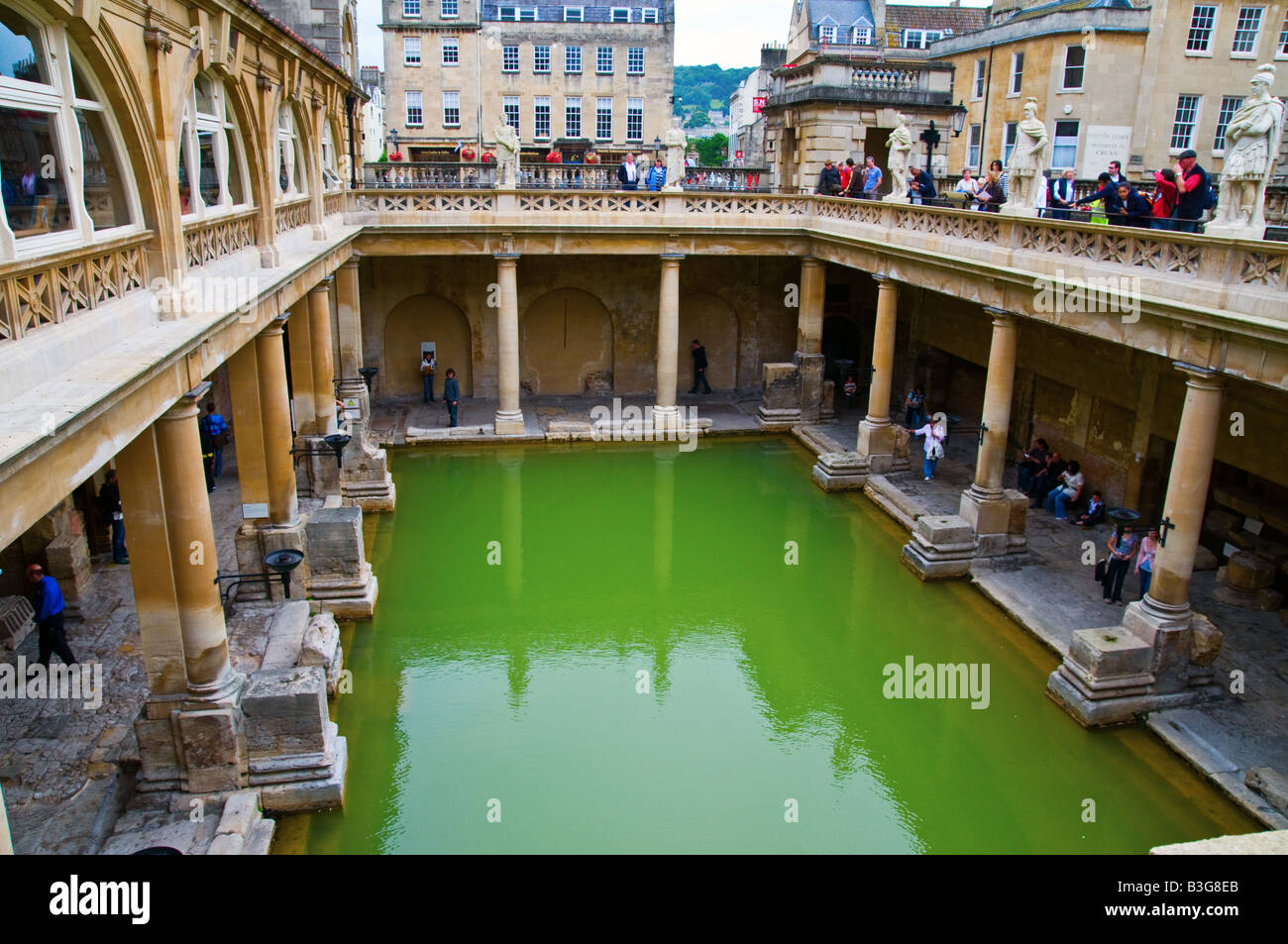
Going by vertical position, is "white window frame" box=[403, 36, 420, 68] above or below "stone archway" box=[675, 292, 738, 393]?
above

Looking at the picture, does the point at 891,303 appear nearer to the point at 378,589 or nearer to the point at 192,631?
the point at 378,589

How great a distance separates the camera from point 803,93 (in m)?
28.2

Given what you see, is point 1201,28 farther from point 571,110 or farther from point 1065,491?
point 571,110

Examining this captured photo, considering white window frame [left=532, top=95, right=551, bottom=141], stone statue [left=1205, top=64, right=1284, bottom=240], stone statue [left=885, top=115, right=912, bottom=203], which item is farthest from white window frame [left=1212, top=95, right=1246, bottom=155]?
white window frame [left=532, top=95, right=551, bottom=141]

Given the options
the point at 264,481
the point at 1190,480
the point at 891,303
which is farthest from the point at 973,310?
the point at 264,481

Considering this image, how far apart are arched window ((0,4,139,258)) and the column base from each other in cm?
1617

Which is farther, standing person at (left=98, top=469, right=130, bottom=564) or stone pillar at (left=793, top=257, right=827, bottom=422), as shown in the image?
stone pillar at (left=793, top=257, right=827, bottom=422)

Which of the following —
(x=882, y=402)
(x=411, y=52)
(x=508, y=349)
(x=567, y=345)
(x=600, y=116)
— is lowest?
(x=567, y=345)

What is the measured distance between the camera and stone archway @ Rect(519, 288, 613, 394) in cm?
2941

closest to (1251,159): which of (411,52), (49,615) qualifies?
(49,615)

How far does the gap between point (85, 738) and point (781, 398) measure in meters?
19.2

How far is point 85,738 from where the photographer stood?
11.1m

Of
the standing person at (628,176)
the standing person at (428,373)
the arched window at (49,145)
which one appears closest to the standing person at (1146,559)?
the arched window at (49,145)

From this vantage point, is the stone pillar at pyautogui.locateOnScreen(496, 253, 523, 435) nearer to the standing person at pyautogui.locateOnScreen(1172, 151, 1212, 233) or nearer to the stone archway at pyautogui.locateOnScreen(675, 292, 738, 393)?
the stone archway at pyautogui.locateOnScreen(675, 292, 738, 393)
